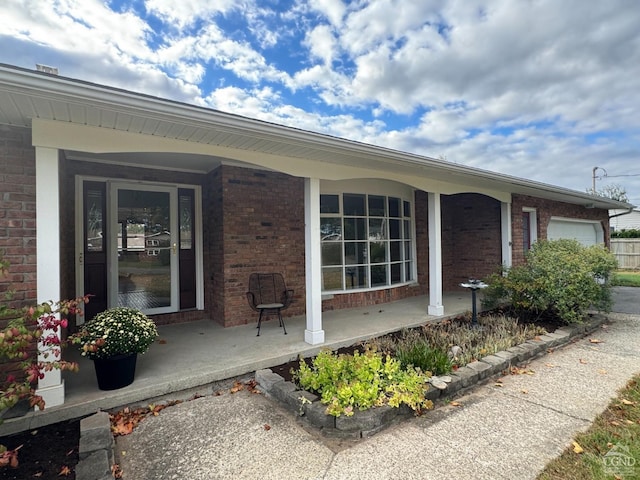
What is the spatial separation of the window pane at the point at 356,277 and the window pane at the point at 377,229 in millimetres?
Answer: 728

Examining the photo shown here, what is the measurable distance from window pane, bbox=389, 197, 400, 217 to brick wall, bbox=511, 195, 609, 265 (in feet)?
9.67

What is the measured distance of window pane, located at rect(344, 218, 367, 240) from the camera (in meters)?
6.55

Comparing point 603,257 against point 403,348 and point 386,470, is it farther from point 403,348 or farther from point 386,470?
point 386,470

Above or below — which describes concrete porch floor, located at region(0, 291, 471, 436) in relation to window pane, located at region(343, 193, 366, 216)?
below

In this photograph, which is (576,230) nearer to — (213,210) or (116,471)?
(213,210)

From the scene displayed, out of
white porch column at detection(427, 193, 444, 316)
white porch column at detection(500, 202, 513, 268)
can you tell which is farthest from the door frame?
white porch column at detection(500, 202, 513, 268)

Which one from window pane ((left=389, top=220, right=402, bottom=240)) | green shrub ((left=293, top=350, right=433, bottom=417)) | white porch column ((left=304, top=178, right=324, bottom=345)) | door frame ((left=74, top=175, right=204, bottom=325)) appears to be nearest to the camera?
green shrub ((left=293, top=350, right=433, bottom=417))

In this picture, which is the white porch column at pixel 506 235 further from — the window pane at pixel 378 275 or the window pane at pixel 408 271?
the window pane at pixel 378 275

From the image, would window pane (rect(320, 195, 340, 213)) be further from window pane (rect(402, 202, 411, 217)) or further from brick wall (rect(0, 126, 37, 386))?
brick wall (rect(0, 126, 37, 386))

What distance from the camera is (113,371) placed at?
9.92 feet

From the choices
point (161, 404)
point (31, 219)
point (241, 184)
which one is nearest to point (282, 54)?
point (241, 184)

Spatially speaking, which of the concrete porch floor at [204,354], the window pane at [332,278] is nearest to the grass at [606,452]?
the concrete porch floor at [204,354]

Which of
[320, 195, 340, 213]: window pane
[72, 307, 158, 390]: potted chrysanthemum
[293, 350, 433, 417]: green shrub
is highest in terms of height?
[320, 195, 340, 213]: window pane

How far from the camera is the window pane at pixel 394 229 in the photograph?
726 centimetres
